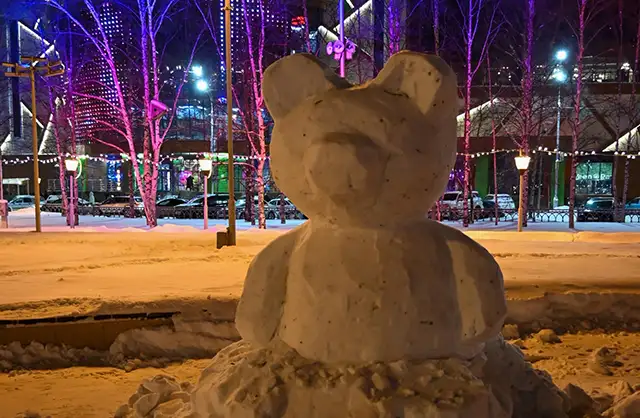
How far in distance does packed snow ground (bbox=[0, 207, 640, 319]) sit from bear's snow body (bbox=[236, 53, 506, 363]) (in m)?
3.95

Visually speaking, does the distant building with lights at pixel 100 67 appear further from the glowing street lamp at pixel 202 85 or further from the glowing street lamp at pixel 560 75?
the glowing street lamp at pixel 560 75

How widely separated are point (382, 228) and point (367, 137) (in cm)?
47

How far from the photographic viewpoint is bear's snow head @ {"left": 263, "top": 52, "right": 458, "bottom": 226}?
7.34ft

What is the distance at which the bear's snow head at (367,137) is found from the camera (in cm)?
224

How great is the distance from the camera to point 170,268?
9.34 meters

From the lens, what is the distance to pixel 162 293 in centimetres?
696

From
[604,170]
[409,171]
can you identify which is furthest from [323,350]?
[604,170]

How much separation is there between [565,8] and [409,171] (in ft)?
85.5

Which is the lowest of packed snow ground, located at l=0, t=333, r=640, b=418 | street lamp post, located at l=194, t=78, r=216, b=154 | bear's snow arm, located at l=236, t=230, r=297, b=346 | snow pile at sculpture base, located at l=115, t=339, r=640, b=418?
packed snow ground, located at l=0, t=333, r=640, b=418

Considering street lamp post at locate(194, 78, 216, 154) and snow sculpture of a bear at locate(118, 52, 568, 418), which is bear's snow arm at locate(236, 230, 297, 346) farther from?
street lamp post at locate(194, 78, 216, 154)

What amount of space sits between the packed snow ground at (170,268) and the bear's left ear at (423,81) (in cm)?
446

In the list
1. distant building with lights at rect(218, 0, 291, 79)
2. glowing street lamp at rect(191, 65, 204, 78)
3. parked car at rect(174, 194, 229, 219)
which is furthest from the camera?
glowing street lamp at rect(191, 65, 204, 78)

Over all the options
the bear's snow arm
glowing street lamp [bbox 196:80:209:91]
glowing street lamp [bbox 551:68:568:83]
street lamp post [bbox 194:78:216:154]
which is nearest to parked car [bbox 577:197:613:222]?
glowing street lamp [bbox 551:68:568:83]

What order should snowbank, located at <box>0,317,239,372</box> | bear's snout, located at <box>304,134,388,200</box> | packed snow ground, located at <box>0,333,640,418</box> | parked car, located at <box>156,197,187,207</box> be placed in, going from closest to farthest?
bear's snout, located at <box>304,134,388,200</box>, packed snow ground, located at <box>0,333,640,418</box>, snowbank, located at <box>0,317,239,372</box>, parked car, located at <box>156,197,187,207</box>
